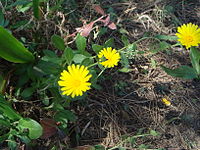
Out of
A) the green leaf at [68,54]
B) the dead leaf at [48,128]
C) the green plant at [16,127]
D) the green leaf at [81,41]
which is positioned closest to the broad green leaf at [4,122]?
the green plant at [16,127]

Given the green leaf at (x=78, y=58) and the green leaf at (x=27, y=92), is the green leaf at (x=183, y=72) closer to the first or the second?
the green leaf at (x=78, y=58)

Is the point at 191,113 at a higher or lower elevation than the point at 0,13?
lower

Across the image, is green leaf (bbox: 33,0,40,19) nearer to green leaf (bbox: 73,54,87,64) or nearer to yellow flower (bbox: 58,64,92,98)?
green leaf (bbox: 73,54,87,64)

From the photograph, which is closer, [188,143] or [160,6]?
[188,143]

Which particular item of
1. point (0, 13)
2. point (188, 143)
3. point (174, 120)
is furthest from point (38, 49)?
point (188, 143)

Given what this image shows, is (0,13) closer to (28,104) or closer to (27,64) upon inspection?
(27,64)

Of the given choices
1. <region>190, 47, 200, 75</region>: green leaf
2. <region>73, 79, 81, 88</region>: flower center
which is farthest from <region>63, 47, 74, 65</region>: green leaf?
<region>190, 47, 200, 75</region>: green leaf
